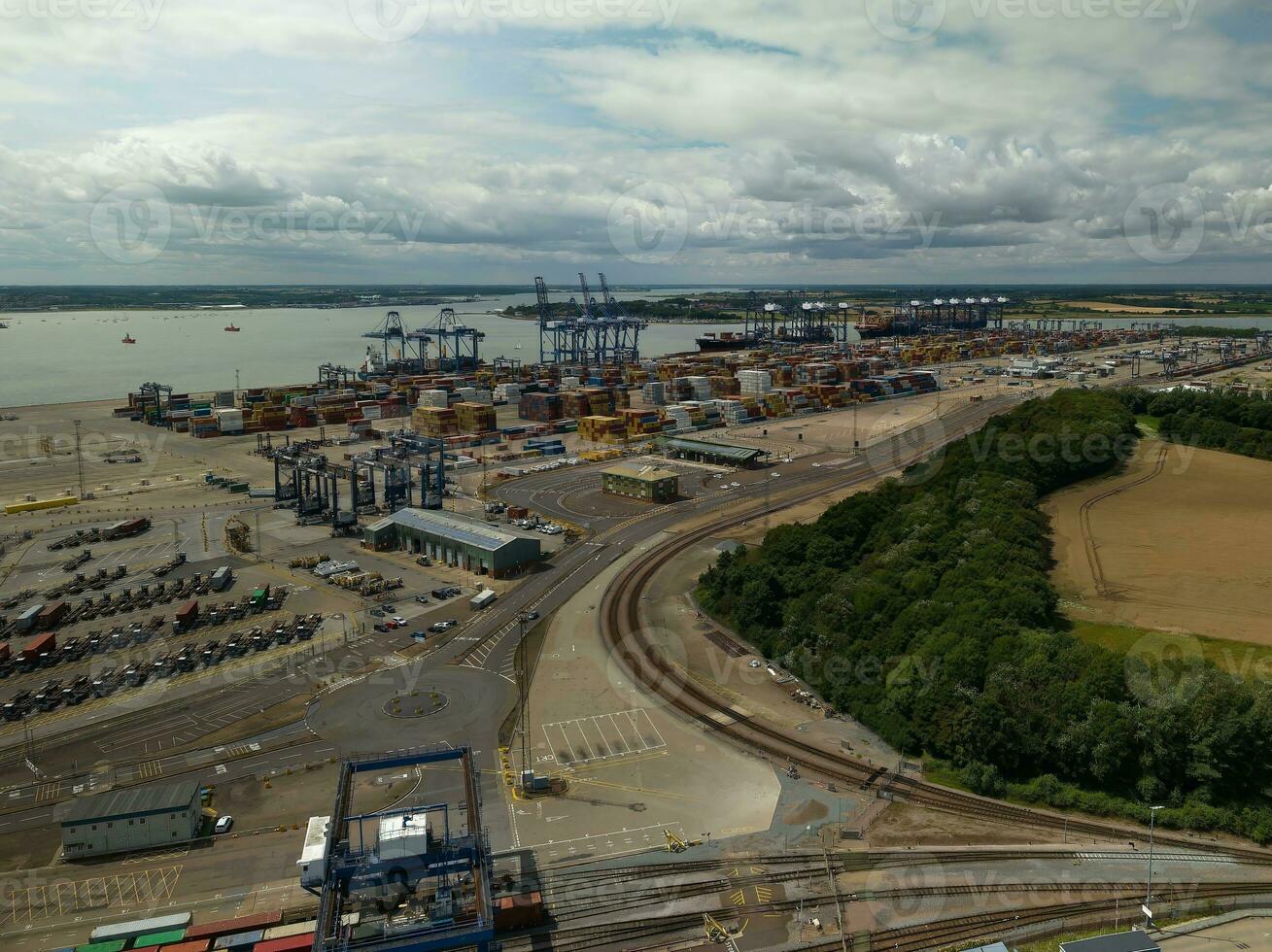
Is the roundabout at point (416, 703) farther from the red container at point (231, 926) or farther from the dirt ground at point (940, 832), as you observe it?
the dirt ground at point (940, 832)

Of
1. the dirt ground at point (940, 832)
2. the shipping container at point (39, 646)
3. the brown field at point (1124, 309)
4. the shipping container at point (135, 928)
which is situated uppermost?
the brown field at point (1124, 309)

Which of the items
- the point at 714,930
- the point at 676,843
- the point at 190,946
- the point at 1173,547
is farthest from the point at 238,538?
the point at 1173,547

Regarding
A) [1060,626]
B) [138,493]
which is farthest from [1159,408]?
[138,493]

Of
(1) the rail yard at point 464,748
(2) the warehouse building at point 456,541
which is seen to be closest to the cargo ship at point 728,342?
(1) the rail yard at point 464,748

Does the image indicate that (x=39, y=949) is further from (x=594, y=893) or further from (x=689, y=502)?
(x=689, y=502)

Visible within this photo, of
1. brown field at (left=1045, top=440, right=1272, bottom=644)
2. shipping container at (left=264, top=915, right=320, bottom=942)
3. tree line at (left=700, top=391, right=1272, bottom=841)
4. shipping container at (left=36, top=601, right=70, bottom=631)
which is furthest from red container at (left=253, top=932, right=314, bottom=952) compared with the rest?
brown field at (left=1045, top=440, right=1272, bottom=644)

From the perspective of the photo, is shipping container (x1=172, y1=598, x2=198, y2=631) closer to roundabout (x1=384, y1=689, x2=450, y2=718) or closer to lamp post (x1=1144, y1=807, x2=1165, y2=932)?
roundabout (x1=384, y1=689, x2=450, y2=718)
